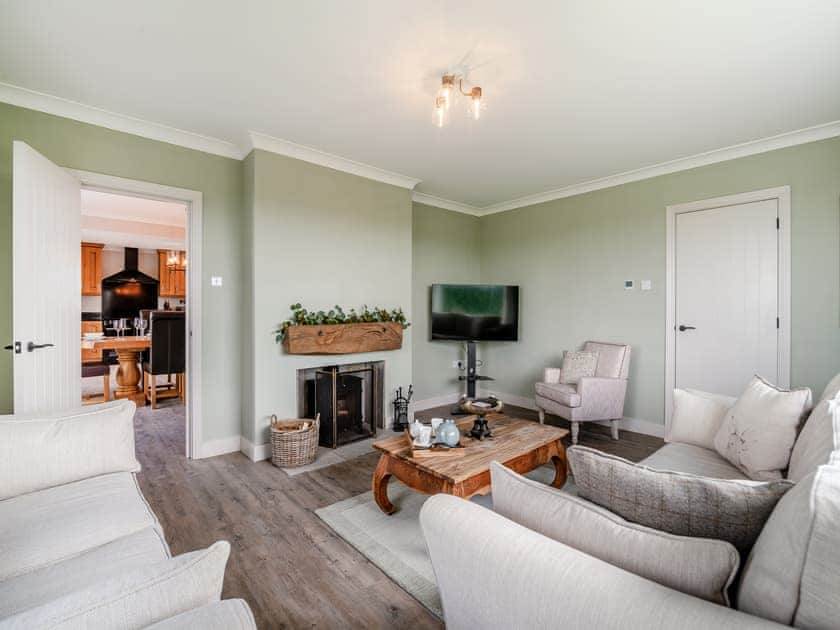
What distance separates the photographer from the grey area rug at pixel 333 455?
10.2 ft

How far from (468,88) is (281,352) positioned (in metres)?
2.45

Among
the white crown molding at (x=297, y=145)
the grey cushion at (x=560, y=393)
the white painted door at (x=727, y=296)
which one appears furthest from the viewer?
the grey cushion at (x=560, y=393)

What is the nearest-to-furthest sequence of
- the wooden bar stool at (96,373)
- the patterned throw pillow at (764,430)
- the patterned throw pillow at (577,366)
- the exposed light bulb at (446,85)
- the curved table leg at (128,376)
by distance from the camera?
the patterned throw pillow at (764,430) → the exposed light bulb at (446,85) → the patterned throw pillow at (577,366) → the wooden bar stool at (96,373) → the curved table leg at (128,376)

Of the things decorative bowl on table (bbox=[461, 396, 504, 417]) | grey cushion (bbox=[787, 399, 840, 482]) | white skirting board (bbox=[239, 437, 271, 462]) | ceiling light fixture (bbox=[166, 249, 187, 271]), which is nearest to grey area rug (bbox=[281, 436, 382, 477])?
white skirting board (bbox=[239, 437, 271, 462])

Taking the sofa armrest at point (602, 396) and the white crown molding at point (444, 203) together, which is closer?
the sofa armrest at point (602, 396)

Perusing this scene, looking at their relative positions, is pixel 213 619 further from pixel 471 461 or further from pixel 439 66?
pixel 439 66

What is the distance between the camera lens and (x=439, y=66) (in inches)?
90.9

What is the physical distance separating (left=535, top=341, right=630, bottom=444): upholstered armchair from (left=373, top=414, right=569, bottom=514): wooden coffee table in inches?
45.0

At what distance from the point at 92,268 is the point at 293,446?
256 inches

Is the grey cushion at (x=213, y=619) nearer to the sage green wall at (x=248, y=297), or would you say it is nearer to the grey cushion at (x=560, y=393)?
the sage green wall at (x=248, y=297)

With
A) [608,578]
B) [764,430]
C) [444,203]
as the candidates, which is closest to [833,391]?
[764,430]

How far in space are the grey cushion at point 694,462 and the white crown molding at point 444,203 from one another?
350 cm

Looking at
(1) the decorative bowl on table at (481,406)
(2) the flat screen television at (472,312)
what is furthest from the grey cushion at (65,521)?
(2) the flat screen television at (472,312)

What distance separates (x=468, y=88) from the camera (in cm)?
249
